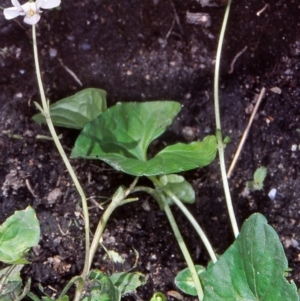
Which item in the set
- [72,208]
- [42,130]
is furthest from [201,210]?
[42,130]

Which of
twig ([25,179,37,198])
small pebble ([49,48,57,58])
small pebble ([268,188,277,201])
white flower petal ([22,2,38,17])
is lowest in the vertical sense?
small pebble ([268,188,277,201])

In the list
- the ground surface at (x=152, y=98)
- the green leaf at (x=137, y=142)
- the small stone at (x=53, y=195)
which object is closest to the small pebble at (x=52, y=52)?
the ground surface at (x=152, y=98)

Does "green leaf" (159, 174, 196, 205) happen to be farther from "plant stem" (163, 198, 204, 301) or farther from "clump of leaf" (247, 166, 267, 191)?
"clump of leaf" (247, 166, 267, 191)

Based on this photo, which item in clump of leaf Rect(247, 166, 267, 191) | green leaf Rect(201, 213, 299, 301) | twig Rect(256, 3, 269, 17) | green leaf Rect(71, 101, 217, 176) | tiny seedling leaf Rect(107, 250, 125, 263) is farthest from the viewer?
twig Rect(256, 3, 269, 17)

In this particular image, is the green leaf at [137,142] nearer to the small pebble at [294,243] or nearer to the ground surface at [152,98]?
the ground surface at [152,98]

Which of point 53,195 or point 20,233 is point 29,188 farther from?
point 20,233

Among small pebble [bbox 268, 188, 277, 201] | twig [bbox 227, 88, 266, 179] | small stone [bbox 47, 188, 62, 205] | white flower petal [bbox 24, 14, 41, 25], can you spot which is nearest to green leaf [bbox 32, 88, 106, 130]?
small stone [bbox 47, 188, 62, 205]
